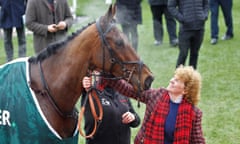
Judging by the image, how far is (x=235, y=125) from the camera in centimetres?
529

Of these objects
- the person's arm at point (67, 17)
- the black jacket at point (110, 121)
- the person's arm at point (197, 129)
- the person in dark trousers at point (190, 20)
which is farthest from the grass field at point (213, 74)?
the person's arm at point (197, 129)

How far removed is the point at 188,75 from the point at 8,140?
134 cm

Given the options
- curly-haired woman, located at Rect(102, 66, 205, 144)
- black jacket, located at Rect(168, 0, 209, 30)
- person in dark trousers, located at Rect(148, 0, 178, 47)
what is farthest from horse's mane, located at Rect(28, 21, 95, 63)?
person in dark trousers, located at Rect(148, 0, 178, 47)

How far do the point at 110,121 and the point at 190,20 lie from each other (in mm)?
3351

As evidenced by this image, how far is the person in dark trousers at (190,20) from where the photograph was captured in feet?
21.1

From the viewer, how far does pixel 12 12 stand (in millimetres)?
7367

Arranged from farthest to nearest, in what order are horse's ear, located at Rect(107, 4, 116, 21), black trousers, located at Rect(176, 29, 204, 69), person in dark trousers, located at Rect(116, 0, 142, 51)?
person in dark trousers, located at Rect(116, 0, 142, 51)
black trousers, located at Rect(176, 29, 204, 69)
horse's ear, located at Rect(107, 4, 116, 21)

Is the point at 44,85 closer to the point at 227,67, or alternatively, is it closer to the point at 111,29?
the point at 111,29

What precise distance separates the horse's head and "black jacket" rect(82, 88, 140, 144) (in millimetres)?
448

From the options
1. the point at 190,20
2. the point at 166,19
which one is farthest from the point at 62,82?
the point at 166,19

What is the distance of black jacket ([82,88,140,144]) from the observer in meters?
3.43

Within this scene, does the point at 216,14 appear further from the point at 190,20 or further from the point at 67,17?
the point at 67,17

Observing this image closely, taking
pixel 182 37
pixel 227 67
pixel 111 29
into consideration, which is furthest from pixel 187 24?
pixel 111 29

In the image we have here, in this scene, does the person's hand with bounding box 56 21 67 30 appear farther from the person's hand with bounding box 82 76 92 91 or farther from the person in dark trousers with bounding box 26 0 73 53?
the person's hand with bounding box 82 76 92 91
